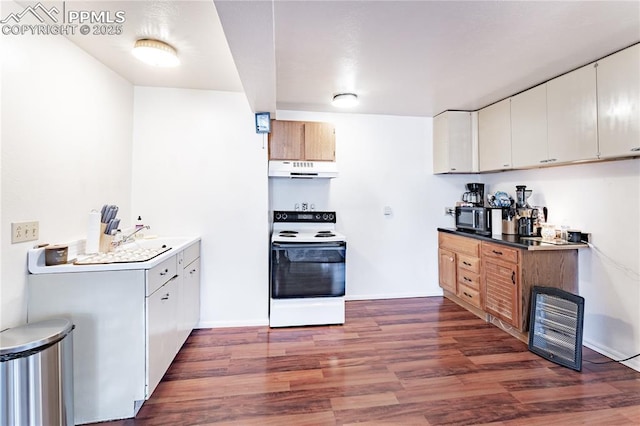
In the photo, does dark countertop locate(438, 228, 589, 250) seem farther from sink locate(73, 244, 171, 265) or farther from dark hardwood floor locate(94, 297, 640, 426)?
sink locate(73, 244, 171, 265)

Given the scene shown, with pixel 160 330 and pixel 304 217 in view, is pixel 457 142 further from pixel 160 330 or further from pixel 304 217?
pixel 160 330

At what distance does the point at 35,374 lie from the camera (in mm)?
1398

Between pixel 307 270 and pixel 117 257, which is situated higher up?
pixel 117 257

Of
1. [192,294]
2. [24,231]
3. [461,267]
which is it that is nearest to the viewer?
[24,231]

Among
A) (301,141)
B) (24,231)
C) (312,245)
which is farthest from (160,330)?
(301,141)

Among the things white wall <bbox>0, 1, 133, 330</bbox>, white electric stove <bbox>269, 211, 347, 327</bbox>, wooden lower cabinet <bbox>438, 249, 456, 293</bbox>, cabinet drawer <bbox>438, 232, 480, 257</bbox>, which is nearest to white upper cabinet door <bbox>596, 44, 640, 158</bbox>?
cabinet drawer <bbox>438, 232, 480, 257</bbox>

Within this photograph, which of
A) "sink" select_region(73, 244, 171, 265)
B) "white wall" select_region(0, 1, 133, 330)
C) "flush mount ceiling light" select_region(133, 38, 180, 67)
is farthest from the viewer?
"flush mount ceiling light" select_region(133, 38, 180, 67)

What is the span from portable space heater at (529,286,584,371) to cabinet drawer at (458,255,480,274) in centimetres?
68

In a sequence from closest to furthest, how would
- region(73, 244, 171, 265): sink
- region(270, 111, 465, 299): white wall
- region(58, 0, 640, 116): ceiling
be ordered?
region(58, 0, 640, 116): ceiling < region(73, 244, 171, 265): sink < region(270, 111, 465, 299): white wall

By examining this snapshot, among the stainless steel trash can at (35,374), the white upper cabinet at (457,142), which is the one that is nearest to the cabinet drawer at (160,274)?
the stainless steel trash can at (35,374)

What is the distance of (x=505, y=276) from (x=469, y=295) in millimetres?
647

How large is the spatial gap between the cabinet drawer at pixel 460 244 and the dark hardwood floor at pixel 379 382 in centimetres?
81

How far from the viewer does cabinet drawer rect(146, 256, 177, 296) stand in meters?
1.84

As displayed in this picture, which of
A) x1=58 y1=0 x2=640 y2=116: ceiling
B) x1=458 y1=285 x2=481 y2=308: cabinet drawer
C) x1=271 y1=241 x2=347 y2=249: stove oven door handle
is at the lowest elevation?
x1=458 y1=285 x2=481 y2=308: cabinet drawer
